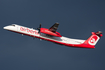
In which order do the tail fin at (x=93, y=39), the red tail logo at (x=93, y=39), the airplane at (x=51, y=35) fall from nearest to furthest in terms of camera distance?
the airplane at (x=51, y=35) < the tail fin at (x=93, y=39) < the red tail logo at (x=93, y=39)

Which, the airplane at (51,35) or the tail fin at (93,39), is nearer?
the airplane at (51,35)

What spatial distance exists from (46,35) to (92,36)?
11.9 metres

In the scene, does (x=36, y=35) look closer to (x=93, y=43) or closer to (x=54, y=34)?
(x=54, y=34)

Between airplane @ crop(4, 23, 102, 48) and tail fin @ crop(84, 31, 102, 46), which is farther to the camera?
tail fin @ crop(84, 31, 102, 46)

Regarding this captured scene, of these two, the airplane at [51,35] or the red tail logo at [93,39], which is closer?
the airplane at [51,35]

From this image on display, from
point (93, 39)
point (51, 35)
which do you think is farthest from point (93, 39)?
point (51, 35)

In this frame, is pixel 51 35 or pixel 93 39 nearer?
pixel 51 35

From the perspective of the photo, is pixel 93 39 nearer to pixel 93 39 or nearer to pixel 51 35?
pixel 93 39

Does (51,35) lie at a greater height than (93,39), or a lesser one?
greater

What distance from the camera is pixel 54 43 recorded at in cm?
3256

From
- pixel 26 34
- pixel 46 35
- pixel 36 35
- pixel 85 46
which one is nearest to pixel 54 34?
pixel 46 35

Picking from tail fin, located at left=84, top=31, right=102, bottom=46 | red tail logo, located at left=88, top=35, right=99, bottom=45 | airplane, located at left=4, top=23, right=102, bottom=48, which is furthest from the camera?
red tail logo, located at left=88, top=35, right=99, bottom=45

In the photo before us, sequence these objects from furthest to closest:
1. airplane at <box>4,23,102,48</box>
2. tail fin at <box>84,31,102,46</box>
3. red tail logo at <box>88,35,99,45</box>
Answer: red tail logo at <box>88,35,99,45</box>, tail fin at <box>84,31,102,46</box>, airplane at <box>4,23,102,48</box>

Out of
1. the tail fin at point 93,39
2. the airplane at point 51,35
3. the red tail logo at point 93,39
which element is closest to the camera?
the airplane at point 51,35
